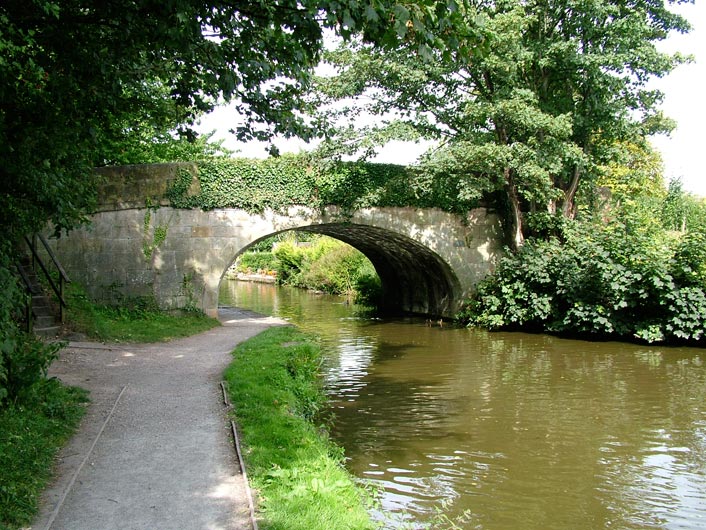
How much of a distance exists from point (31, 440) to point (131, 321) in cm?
890

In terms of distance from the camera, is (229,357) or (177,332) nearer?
(229,357)

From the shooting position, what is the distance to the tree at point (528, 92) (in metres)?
14.3

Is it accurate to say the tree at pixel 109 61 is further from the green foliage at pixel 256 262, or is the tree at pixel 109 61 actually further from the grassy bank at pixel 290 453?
the green foliage at pixel 256 262

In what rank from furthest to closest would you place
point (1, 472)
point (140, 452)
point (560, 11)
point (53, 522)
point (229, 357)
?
1. point (560, 11)
2. point (229, 357)
3. point (140, 452)
4. point (1, 472)
5. point (53, 522)

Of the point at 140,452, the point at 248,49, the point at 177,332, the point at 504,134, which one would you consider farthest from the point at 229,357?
the point at 504,134

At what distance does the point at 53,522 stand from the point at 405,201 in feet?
45.1

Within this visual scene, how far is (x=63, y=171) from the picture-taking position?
18.7 ft

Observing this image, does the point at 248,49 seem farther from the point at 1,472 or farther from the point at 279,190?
the point at 279,190

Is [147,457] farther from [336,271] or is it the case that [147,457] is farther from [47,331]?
[336,271]

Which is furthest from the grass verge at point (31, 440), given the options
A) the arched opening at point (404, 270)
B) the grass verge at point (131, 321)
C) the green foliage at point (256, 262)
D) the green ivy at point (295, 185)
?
the green foliage at point (256, 262)

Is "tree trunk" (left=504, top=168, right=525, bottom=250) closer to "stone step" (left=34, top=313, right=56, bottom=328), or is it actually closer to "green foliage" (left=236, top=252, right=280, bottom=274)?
"stone step" (left=34, top=313, right=56, bottom=328)

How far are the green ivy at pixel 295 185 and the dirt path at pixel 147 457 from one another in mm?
6991

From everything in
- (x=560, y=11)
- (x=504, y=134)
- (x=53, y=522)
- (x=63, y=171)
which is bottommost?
(x=53, y=522)

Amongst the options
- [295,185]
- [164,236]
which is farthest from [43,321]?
[295,185]
